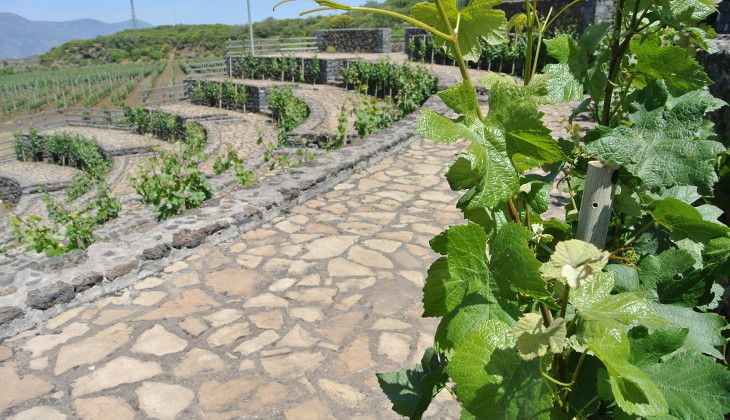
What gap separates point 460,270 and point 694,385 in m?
0.38

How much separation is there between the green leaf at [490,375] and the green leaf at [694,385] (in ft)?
0.82

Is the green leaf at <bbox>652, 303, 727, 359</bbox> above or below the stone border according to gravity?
above

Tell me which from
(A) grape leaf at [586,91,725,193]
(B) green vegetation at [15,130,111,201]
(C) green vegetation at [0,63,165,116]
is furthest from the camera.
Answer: (C) green vegetation at [0,63,165,116]

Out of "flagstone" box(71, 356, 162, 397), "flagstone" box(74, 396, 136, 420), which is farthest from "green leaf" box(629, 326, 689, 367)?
"flagstone" box(71, 356, 162, 397)

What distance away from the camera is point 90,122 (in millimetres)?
21422

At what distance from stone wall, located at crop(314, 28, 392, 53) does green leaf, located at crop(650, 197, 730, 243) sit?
73.7ft

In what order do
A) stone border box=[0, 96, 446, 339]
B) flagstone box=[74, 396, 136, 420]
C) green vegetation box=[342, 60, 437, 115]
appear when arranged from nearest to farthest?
flagstone box=[74, 396, 136, 420] < stone border box=[0, 96, 446, 339] < green vegetation box=[342, 60, 437, 115]

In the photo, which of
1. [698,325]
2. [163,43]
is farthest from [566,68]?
[163,43]

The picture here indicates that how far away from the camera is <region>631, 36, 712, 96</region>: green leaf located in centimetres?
94

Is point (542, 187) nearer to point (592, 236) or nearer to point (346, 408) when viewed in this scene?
point (592, 236)

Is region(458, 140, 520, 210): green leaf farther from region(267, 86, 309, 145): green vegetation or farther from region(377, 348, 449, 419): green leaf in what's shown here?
region(267, 86, 309, 145): green vegetation

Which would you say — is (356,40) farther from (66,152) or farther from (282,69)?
(66,152)

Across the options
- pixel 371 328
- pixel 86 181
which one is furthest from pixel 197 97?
pixel 371 328

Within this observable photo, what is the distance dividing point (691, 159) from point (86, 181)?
47.3ft
